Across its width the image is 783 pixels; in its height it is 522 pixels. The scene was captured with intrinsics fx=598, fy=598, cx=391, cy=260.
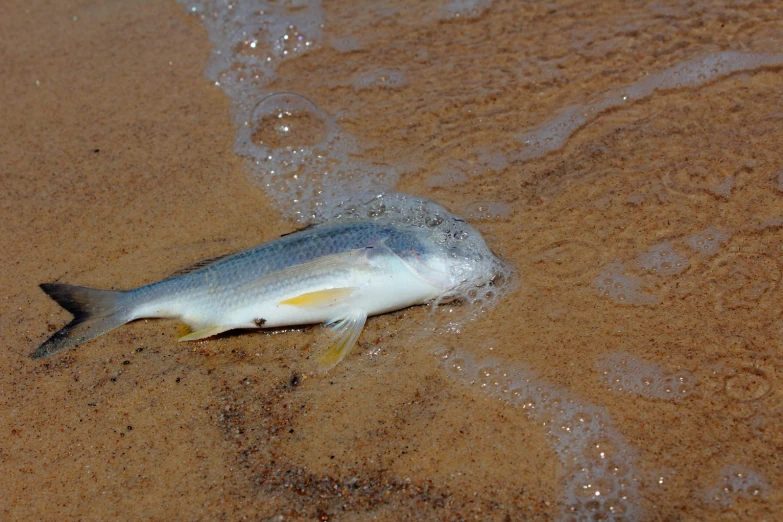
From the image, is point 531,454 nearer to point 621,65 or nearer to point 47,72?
point 621,65

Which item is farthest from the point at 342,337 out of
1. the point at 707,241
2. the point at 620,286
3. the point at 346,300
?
the point at 707,241

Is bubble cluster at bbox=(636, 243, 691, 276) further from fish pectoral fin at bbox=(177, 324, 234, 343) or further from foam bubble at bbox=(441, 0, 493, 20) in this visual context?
foam bubble at bbox=(441, 0, 493, 20)

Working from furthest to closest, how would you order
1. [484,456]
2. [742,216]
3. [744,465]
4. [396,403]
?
[742,216]
[396,403]
[484,456]
[744,465]

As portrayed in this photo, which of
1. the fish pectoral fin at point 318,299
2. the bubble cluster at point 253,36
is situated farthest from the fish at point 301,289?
the bubble cluster at point 253,36

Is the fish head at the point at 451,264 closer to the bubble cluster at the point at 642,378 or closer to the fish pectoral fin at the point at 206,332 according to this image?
the bubble cluster at the point at 642,378

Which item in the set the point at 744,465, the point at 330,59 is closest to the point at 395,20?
the point at 330,59

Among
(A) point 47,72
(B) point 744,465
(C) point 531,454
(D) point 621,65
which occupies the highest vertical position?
(A) point 47,72

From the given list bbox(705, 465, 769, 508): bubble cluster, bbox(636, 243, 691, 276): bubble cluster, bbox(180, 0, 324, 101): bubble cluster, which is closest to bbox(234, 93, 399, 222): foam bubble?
bbox(180, 0, 324, 101): bubble cluster

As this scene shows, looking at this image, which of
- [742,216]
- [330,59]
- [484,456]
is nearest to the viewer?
[484,456]
